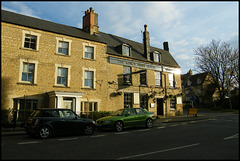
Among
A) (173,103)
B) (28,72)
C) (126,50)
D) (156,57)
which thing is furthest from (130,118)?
(173,103)

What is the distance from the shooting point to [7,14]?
18.1 metres

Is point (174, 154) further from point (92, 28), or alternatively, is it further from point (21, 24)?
point (92, 28)

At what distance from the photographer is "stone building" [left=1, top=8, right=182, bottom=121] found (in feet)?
53.6

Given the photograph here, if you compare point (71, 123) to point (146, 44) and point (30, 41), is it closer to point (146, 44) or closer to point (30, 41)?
point (30, 41)

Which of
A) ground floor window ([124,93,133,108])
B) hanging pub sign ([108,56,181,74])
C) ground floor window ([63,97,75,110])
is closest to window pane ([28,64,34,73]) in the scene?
ground floor window ([63,97,75,110])

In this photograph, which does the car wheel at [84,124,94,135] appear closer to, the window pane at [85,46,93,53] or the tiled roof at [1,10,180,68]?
the window pane at [85,46,93,53]

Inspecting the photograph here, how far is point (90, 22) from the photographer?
74.7ft

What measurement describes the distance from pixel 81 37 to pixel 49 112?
11.6 meters

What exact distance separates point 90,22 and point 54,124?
1570 centimetres

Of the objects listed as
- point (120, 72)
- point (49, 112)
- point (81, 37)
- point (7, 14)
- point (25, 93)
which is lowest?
point (49, 112)

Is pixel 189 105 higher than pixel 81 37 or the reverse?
the reverse

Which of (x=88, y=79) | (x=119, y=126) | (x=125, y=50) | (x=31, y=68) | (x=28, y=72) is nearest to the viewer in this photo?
(x=119, y=126)

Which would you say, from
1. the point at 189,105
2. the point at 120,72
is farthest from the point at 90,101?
the point at 189,105

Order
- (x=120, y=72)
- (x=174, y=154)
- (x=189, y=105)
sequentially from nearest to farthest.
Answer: (x=174, y=154) → (x=120, y=72) → (x=189, y=105)
